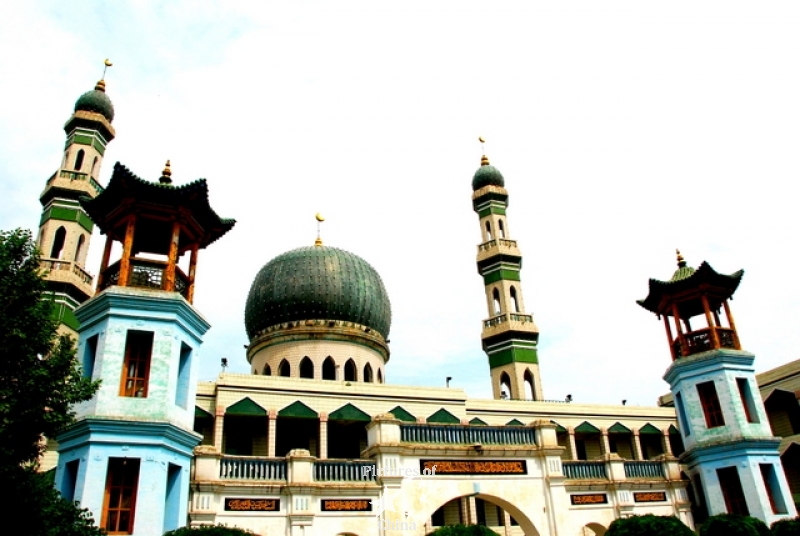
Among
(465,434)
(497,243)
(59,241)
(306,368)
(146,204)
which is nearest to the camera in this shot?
(146,204)

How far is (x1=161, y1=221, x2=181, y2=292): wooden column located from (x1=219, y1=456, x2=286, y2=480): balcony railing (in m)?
4.74

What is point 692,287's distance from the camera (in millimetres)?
25781

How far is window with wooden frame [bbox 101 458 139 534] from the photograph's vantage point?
1466 cm

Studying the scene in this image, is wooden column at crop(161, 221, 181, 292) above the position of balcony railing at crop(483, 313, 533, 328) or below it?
below

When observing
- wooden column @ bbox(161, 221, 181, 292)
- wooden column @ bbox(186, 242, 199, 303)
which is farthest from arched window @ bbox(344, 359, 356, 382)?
wooden column @ bbox(161, 221, 181, 292)

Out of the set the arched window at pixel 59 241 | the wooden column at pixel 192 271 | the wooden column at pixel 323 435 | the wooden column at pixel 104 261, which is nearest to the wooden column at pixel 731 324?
the wooden column at pixel 323 435

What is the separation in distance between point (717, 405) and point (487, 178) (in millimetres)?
26359

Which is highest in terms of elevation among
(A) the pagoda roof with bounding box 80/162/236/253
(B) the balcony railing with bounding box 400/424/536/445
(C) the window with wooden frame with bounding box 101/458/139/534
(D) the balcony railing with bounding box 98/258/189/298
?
(A) the pagoda roof with bounding box 80/162/236/253

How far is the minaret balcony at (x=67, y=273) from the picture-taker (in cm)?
2991

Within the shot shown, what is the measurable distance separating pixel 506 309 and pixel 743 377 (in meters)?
19.0

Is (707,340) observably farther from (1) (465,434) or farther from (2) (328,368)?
(2) (328,368)

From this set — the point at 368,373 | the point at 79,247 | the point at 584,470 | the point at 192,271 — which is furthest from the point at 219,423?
the point at 584,470

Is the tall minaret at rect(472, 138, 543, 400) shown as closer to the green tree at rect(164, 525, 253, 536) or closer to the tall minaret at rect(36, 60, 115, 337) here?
the tall minaret at rect(36, 60, 115, 337)

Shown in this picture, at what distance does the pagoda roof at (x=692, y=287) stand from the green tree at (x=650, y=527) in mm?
11903
